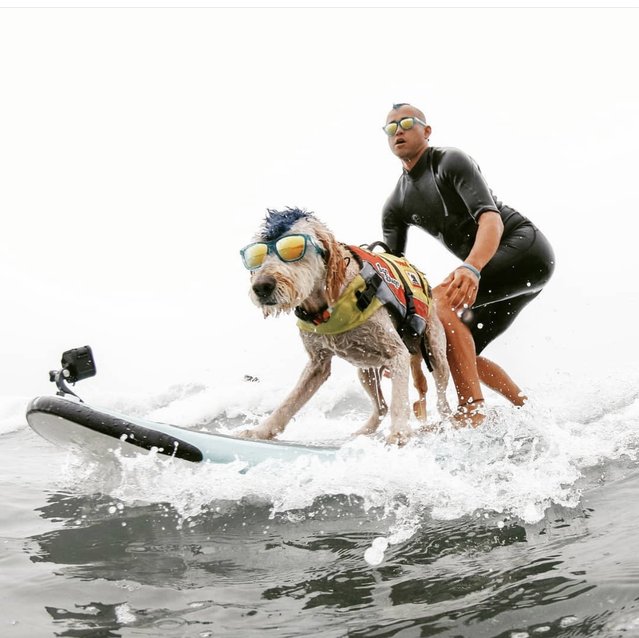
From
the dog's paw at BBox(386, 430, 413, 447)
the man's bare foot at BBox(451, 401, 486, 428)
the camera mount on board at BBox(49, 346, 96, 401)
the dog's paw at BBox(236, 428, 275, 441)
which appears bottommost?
the dog's paw at BBox(386, 430, 413, 447)

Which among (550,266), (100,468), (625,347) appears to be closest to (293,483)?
(100,468)

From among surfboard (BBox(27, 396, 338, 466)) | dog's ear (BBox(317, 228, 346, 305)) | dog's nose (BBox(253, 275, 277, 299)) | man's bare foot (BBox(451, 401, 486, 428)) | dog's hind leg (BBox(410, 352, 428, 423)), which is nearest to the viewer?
surfboard (BBox(27, 396, 338, 466))

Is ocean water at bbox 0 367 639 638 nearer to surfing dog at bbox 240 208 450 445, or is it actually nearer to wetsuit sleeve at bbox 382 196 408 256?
surfing dog at bbox 240 208 450 445

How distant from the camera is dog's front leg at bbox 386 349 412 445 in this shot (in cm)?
401

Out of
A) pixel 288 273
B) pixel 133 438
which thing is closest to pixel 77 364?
pixel 133 438

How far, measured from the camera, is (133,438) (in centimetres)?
347

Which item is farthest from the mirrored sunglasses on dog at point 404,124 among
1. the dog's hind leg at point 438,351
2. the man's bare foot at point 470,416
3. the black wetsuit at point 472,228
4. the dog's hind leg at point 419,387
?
the man's bare foot at point 470,416

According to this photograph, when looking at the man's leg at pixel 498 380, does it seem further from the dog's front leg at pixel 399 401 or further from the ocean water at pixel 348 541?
the dog's front leg at pixel 399 401

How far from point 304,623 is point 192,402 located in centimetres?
709

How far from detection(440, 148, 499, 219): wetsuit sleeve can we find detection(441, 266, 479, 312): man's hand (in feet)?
1.90

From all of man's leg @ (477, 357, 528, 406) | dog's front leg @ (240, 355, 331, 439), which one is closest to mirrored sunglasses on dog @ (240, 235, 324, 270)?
dog's front leg @ (240, 355, 331, 439)

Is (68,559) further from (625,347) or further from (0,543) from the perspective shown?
(625,347)

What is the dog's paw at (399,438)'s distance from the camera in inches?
156

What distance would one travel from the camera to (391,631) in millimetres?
1983
